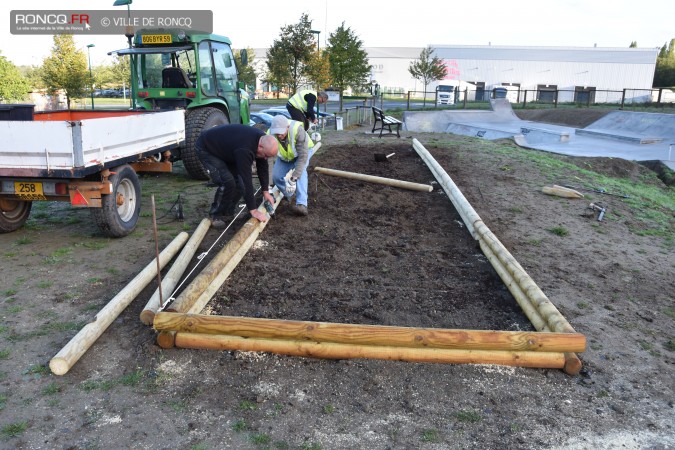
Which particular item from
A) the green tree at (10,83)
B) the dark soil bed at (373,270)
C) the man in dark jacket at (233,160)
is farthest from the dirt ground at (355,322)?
the green tree at (10,83)

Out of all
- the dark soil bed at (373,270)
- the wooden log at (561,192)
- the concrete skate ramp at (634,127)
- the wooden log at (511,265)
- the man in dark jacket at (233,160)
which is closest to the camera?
the wooden log at (511,265)

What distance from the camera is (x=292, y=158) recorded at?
7641 millimetres

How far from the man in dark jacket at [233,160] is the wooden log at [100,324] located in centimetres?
129

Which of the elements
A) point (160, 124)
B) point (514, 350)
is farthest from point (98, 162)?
point (514, 350)

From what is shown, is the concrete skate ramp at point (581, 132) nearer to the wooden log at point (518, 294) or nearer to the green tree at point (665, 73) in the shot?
the wooden log at point (518, 294)

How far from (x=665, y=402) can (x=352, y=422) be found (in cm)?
216

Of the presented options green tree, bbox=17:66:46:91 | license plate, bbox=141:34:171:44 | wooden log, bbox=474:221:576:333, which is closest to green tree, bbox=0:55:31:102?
green tree, bbox=17:66:46:91

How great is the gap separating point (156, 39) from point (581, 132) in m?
17.4

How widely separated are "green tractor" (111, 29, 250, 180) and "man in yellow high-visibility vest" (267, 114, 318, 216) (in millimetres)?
2625

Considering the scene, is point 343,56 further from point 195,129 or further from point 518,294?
point 518,294

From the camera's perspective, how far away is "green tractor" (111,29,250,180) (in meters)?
9.98

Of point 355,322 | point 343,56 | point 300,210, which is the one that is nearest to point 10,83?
point 343,56

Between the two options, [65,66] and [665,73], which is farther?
[665,73]

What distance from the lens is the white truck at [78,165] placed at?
5762 millimetres
